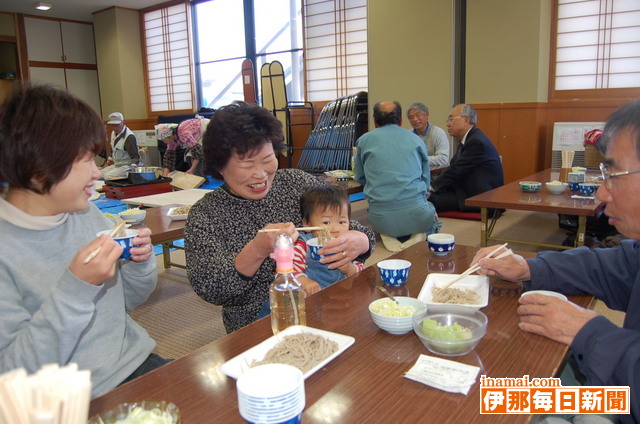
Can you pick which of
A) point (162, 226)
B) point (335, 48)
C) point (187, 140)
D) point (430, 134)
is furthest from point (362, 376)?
point (335, 48)

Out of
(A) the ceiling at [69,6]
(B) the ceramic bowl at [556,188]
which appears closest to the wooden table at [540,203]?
(B) the ceramic bowl at [556,188]

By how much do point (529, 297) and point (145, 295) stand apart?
104cm

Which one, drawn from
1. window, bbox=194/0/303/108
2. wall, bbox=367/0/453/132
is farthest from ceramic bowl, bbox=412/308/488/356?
window, bbox=194/0/303/108

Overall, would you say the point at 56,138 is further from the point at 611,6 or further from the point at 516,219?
the point at 611,6

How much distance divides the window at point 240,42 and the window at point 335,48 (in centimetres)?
30

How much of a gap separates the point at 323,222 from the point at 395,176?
2303 millimetres

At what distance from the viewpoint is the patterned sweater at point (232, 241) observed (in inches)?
59.0

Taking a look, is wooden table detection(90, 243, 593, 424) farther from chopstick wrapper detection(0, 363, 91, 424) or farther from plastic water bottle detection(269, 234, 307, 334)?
chopstick wrapper detection(0, 363, 91, 424)

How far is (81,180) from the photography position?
1.09m

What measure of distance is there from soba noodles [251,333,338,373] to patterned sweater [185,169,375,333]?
496 mm

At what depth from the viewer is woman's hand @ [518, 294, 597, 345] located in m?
1.07

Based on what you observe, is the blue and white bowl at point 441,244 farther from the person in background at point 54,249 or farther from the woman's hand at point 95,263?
the woman's hand at point 95,263

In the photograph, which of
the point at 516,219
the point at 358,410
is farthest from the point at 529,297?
the point at 516,219

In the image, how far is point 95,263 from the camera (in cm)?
94
